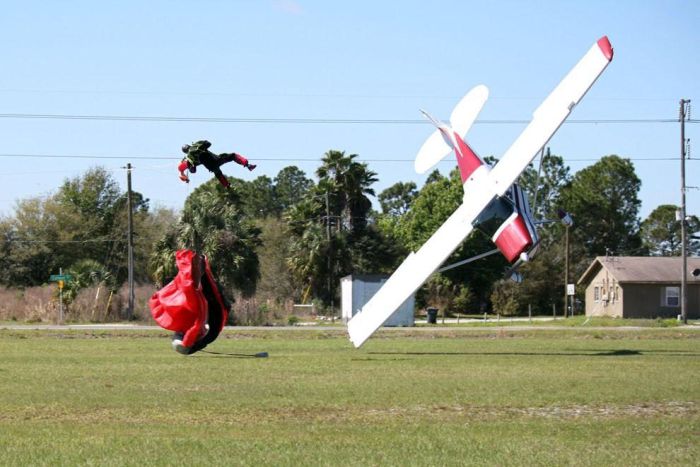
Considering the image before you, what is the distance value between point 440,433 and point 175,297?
488 centimetres

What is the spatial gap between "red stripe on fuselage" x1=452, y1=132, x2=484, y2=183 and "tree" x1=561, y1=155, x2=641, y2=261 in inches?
3247

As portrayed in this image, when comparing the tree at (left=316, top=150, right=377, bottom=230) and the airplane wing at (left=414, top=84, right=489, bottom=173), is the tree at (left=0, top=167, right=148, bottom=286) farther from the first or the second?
the airplane wing at (left=414, top=84, right=489, bottom=173)

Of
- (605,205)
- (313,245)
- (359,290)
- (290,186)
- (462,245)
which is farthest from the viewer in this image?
(290,186)

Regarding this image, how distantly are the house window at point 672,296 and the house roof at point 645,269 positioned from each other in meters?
0.92

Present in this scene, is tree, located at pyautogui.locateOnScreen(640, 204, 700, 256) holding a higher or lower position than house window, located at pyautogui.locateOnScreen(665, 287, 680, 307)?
higher

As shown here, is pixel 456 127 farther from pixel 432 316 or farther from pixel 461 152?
pixel 432 316

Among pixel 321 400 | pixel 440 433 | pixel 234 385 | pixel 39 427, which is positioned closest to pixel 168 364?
pixel 234 385

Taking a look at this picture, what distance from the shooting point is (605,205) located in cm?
11725

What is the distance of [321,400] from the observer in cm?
2141

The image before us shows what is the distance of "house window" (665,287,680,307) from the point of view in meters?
83.1

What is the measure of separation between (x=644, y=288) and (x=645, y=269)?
1.93 m

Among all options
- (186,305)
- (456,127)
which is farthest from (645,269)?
(186,305)

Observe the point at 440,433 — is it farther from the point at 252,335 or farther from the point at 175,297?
the point at 252,335

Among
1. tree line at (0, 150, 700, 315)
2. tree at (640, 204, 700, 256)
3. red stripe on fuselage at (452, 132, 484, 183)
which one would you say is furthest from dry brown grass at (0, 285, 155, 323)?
tree at (640, 204, 700, 256)
